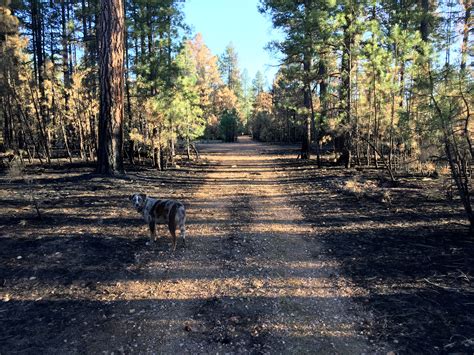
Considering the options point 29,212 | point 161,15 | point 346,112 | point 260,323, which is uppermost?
Result: point 161,15

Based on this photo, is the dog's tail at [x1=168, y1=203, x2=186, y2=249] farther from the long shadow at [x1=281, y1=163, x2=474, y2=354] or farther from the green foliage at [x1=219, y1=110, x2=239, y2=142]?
the green foliage at [x1=219, y1=110, x2=239, y2=142]

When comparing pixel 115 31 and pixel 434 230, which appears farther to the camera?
pixel 115 31

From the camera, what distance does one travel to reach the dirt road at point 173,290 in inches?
140

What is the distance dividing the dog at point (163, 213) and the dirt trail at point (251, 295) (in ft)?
1.56

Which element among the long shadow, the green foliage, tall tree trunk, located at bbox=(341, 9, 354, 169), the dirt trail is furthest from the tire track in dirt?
the green foliage

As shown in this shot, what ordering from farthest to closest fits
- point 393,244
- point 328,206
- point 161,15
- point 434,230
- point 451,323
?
1. point 161,15
2. point 328,206
3. point 434,230
4. point 393,244
5. point 451,323

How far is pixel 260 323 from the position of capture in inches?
153

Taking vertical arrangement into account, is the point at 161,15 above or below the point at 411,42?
above

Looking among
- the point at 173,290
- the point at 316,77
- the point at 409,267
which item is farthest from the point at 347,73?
the point at 173,290

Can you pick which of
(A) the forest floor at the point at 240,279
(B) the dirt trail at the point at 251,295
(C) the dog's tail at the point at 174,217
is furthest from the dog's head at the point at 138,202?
(B) the dirt trail at the point at 251,295

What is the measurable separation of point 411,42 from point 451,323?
11.0m

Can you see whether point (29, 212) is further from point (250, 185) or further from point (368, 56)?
point (368, 56)

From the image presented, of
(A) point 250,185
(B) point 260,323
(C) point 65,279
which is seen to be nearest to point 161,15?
(A) point 250,185

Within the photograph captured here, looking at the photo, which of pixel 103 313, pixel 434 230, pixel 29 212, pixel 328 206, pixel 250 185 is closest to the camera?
pixel 103 313
